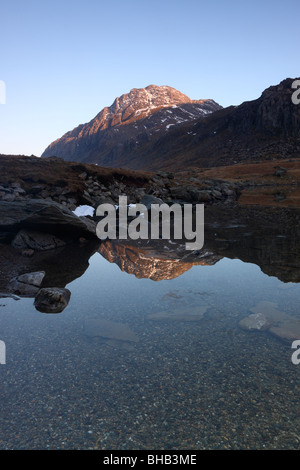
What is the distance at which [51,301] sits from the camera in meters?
10.7

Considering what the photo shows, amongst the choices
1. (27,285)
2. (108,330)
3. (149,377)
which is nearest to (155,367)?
(149,377)

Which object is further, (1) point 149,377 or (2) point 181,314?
(2) point 181,314

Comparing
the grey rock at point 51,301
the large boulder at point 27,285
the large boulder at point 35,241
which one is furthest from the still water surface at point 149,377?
the large boulder at point 35,241

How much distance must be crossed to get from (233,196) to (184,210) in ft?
70.9

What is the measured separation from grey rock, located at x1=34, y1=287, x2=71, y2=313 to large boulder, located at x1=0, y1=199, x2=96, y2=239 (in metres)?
8.72

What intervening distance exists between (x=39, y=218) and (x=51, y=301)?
9.30m

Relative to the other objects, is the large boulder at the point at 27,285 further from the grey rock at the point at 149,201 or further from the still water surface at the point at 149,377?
the grey rock at the point at 149,201

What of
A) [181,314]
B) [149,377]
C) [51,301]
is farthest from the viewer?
[51,301]

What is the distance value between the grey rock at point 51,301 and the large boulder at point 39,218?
8.72m

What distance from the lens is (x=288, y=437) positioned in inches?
201

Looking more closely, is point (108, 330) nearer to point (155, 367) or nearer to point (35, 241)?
point (155, 367)

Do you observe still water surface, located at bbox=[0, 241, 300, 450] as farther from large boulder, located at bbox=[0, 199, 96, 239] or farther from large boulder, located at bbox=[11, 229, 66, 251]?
large boulder, located at bbox=[11, 229, 66, 251]

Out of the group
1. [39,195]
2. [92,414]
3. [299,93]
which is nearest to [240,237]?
[92,414]

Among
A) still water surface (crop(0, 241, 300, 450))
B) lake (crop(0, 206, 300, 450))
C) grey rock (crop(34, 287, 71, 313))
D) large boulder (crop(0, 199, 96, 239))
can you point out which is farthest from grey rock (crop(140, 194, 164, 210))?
still water surface (crop(0, 241, 300, 450))
